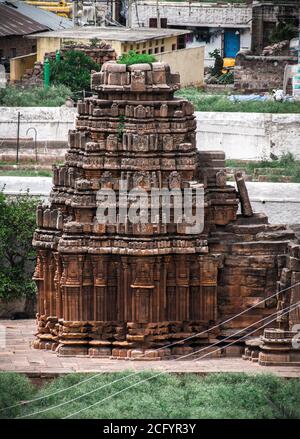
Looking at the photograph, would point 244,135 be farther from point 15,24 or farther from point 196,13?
point 196,13

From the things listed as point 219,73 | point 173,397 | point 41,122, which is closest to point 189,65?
point 219,73

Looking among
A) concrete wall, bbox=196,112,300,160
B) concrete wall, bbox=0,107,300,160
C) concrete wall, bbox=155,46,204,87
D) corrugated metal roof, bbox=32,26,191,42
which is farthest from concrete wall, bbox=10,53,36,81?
concrete wall, bbox=196,112,300,160

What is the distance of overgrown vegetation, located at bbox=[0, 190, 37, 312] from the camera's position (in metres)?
76.9

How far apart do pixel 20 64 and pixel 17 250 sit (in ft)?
80.5

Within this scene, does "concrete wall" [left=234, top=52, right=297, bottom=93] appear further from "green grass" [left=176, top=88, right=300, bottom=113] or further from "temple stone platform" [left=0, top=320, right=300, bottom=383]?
"temple stone platform" [left=0, top=320, right=300, bottom=383]

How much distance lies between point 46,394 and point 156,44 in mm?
34770

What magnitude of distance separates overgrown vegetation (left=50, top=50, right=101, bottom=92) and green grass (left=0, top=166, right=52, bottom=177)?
8224 mm

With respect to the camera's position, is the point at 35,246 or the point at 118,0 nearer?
the point at 35,246

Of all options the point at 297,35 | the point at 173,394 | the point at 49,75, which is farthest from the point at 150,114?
the point at 297,35

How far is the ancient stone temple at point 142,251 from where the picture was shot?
230 feet

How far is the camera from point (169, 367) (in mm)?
69125

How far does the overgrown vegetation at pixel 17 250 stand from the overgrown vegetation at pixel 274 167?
9465 millimetres

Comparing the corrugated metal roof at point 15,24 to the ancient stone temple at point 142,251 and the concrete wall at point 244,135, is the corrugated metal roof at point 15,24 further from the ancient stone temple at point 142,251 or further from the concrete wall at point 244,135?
the ancient stone temple at point 142,251

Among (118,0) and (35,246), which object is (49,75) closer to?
(118,0)
